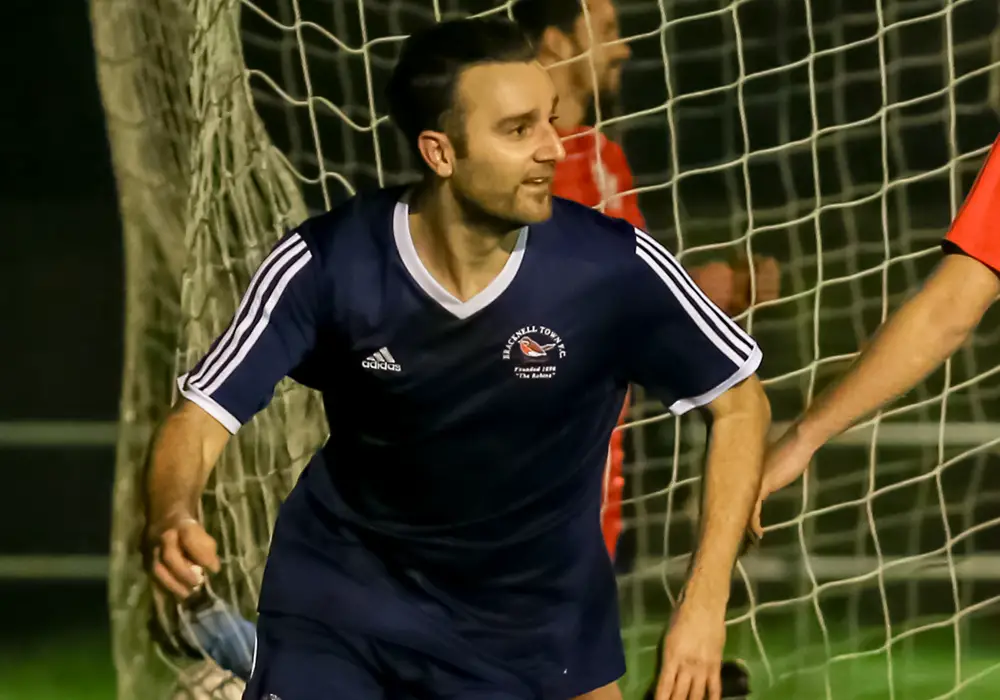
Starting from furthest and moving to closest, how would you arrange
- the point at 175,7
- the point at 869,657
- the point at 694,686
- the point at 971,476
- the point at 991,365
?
the point at 971,476, the point at 991,365, the point at 869,657, the point at 175,7, the point at 694,686

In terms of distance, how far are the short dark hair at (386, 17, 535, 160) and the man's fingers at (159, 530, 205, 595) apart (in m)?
0.38

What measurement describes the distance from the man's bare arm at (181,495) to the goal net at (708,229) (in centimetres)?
10

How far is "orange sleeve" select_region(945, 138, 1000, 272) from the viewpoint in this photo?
1.05 meters

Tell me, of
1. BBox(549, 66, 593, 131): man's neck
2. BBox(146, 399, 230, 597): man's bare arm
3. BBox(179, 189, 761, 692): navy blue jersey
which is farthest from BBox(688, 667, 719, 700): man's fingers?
BBox(549, 66, 593, 131): man's neck

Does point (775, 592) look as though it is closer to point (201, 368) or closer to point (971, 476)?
point (971, 476)

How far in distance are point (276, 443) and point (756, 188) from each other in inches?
37.4

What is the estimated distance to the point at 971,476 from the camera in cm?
207

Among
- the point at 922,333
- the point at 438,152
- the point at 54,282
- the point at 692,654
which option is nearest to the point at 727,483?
the point at 692,654

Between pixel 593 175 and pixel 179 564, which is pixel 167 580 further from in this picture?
pixel 593 175

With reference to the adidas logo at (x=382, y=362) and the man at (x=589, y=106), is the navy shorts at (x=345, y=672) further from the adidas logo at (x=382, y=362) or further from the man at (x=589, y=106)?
the man at (x=589, y=106)

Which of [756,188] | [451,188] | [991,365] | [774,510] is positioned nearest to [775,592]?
[774,510]

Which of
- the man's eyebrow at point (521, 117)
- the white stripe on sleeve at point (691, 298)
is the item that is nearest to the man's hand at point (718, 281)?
the white stripe on sleeve at point (691, 298)

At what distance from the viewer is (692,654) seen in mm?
936

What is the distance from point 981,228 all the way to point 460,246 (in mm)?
466
